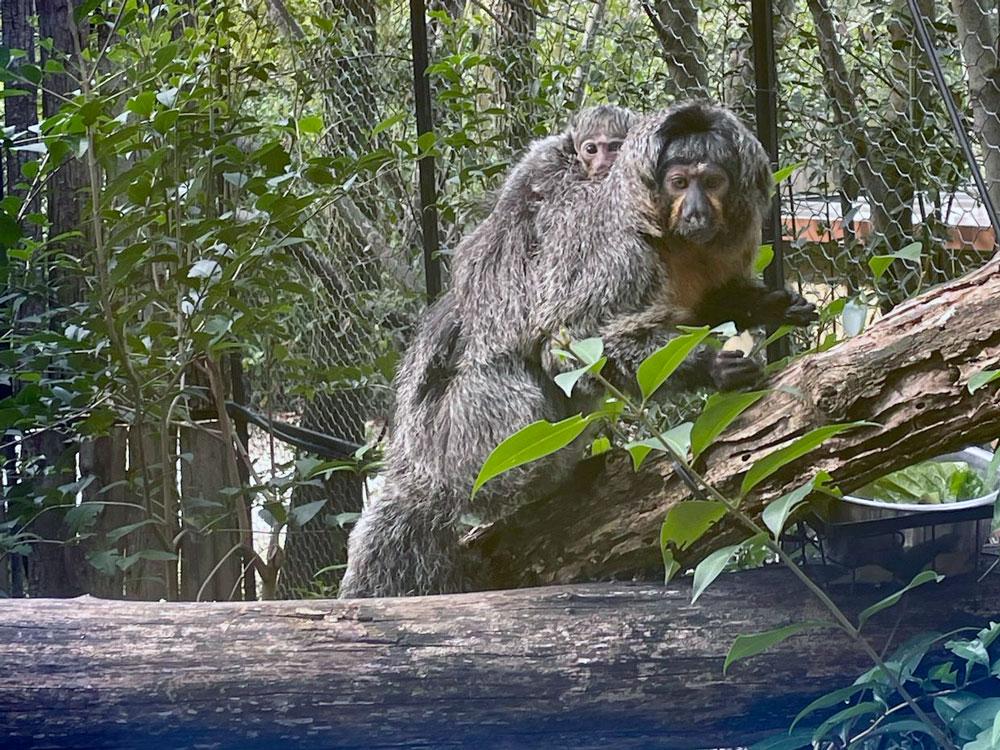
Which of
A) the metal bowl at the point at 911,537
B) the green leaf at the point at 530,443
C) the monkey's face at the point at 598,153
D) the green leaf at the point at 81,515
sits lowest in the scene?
the metal bowl at the point at 911,537

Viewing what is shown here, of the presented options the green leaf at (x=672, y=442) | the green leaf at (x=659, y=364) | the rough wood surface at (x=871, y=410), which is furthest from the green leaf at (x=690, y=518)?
the rough wood surface at (x=871, y=410)

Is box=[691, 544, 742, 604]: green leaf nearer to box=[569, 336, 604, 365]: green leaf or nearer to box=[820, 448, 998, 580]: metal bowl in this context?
box=[569, 336, 604, 365]: green leaf

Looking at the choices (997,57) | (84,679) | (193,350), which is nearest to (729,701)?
(84,679)

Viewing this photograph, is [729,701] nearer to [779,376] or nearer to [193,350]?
[779,376]

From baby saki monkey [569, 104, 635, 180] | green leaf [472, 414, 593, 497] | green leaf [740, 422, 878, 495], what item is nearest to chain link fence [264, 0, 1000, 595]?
baby saki monkey [569, 104, 635, 180]

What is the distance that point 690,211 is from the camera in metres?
2.84

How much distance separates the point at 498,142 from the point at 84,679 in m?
2.80

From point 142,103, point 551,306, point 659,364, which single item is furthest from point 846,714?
point 142,103

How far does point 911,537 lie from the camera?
245 centimetres

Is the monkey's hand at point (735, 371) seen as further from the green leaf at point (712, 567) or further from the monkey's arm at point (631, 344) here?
the green leaf at point (712, 567)

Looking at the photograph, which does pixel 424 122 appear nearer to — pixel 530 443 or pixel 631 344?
pixel 631 344

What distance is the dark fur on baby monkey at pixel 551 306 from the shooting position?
2.89 metres

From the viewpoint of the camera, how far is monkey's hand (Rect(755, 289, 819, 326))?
9.46 ft

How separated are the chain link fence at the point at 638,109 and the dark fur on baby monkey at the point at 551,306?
40 cm
